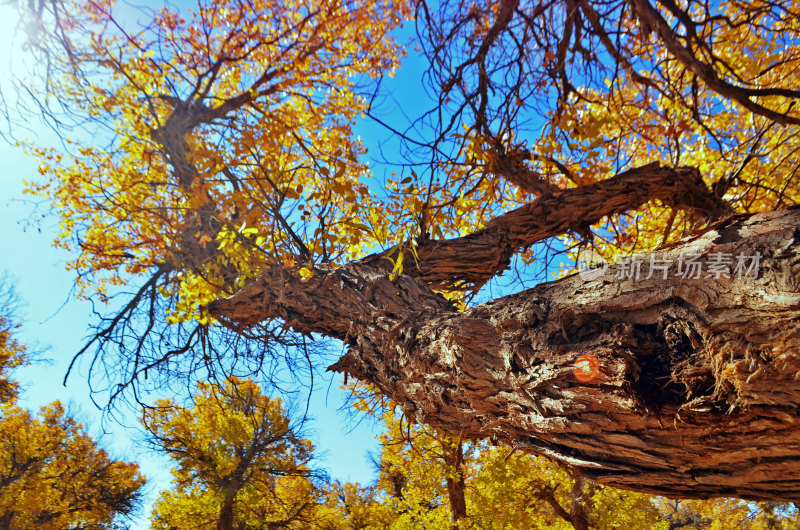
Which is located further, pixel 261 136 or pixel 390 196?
pixel 261 136

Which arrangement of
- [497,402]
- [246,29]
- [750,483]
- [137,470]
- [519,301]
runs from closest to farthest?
[750,483] → [497,402] → [519,301] → [246,29] → [137,470]

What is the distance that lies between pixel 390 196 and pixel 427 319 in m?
0.93

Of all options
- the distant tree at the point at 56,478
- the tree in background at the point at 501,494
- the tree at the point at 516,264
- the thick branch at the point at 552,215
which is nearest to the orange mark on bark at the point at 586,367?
the tree at the point at 516,264

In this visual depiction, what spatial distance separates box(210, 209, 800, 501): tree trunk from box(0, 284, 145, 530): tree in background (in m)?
15.5

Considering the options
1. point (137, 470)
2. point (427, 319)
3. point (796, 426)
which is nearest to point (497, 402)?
point (427, 319)

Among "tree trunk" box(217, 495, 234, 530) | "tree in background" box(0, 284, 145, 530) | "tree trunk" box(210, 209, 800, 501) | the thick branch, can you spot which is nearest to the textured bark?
the thick branch

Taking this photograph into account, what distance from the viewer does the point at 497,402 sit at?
1.85 m

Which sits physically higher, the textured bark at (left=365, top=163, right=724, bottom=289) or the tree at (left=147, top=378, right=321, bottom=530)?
the textured bark at (left=365, top=163, right=724, bottom=289)

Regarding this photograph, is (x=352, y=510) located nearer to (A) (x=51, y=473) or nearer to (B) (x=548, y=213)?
(A) (x=51, y=473)

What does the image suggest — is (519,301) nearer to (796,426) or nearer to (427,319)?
(427,319)

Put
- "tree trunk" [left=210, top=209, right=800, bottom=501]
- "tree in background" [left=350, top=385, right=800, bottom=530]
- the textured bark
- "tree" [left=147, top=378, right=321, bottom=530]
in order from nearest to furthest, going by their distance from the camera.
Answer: "tree trunk" [left=210, top=209, right=800, bottom=501] < the textured bark < "tree in background" [left=350, top=385, right=800, bottom=530] < "tree" [left=147, top=378, right=321, bottom=530]

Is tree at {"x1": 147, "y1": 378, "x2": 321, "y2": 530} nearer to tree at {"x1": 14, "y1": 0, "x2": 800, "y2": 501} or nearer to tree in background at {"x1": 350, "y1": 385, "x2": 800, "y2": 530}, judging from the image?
tree in background at {"x1": 350, "y1": 385, "x2": 800, "y2": 530}

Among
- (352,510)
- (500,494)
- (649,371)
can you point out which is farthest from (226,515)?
(649,371)

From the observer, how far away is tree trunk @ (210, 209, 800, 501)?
117cm
